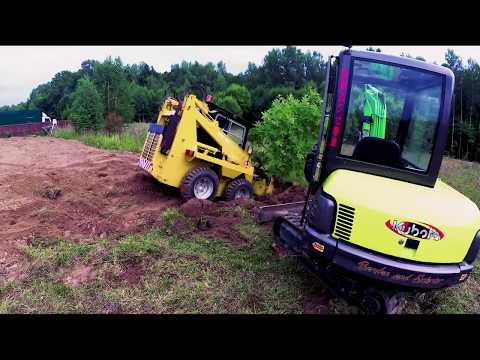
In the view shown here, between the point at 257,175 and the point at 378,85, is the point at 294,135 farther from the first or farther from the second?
the point at 378,85

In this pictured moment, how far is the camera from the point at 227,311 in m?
3.69

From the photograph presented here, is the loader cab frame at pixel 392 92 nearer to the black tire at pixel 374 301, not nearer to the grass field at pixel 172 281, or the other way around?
the black tire at pixel 374 301

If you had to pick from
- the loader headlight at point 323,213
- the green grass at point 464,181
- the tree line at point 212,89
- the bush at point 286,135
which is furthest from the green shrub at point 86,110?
the loader headlight at point 323,213

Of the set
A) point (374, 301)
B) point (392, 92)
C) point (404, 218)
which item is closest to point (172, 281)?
point (374, 301)

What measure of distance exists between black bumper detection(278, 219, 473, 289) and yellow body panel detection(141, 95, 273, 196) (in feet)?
11.6

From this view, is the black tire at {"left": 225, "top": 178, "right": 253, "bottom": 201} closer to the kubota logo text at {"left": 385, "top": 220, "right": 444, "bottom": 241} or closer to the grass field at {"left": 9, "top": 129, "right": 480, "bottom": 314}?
the grass field at {"left": 9, "top": 129, "right": 480, "bottom": 314}

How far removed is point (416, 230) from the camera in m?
2.97

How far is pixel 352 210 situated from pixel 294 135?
4376mm

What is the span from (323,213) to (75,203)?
4.59 meters

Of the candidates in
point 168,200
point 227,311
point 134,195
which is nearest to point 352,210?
point 227,311

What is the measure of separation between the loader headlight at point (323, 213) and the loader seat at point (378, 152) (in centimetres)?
58

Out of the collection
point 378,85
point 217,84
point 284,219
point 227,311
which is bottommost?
point 227,311

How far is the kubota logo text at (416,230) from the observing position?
2.96 m

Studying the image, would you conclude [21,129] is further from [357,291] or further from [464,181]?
[357,291]
